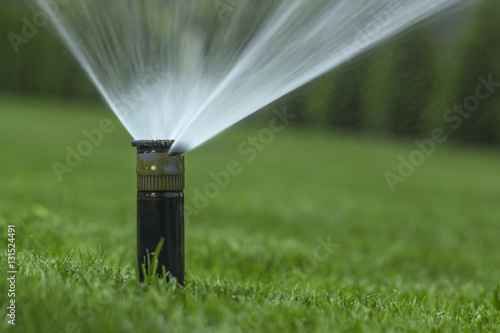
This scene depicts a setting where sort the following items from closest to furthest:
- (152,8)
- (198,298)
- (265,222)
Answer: (198,298) → (152,8) → (265,222)

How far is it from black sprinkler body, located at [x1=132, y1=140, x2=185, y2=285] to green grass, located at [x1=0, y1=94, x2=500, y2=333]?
0.45 feet

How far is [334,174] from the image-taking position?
15297 millimetres

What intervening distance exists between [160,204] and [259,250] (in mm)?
2402

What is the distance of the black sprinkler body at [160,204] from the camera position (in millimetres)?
2139

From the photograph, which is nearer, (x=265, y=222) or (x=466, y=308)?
(x=466, y=308)

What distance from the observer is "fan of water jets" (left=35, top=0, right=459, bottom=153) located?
262 centimetres

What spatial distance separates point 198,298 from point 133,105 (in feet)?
3.65

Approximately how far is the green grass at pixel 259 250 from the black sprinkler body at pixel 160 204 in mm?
138

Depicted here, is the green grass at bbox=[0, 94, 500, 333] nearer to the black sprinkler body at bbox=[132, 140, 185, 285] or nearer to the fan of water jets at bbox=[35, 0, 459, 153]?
the black sprinkler body at bbox=[132, 140, 185, 285]

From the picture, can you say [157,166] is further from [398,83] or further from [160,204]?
[398,83]

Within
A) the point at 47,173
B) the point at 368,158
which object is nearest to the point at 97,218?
the point at 47,173

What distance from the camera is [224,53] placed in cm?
319

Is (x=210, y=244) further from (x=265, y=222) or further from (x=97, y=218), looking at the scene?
(x=265, y=222)

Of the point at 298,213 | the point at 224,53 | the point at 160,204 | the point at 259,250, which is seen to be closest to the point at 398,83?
the point at 298,213
